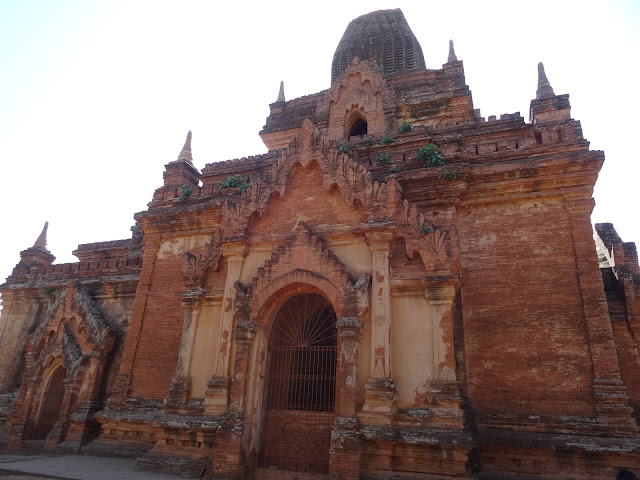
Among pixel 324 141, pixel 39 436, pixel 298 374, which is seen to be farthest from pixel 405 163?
pixel 39 436

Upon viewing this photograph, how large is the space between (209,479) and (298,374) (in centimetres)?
282

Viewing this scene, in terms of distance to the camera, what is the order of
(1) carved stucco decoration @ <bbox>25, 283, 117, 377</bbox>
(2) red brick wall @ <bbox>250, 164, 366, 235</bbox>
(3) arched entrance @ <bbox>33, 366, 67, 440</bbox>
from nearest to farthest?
1. (2) red brick wall @ <bbox>250, 164, 366, 235</bbox>
2. (1) carved stucco decoration @ <bbox>25, 283, 117, 377</bbox>
3. (3) arched entrance @ <bbox>33, 366, 67, 440</bbox>

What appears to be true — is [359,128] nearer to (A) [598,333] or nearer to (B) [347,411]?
(A) [598,333]

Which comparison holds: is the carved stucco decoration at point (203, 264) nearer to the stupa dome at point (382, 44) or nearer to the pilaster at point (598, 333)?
the pilaster at point (598, 333)

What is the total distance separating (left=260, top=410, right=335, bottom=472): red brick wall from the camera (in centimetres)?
1013

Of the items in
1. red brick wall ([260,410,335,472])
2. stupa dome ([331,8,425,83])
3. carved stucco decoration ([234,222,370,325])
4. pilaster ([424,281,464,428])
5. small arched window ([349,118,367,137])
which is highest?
stupa dome ([331,8,425,83])

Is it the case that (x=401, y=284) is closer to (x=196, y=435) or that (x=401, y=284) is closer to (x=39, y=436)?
(x=196, y=435)

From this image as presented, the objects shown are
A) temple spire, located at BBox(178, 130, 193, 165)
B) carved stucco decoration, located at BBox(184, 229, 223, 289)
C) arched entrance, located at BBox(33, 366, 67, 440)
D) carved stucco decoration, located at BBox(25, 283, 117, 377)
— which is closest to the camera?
carved stucco decoration, located at BBox(184, 229, 223, 289)

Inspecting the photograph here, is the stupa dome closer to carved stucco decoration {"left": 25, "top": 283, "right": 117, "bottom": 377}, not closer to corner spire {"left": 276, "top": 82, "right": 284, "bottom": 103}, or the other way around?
corner spire {"left": 276, "top": 82, "right": 284, "bottom": 103}

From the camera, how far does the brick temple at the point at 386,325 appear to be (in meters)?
9.54

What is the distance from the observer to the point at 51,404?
53.6 feet

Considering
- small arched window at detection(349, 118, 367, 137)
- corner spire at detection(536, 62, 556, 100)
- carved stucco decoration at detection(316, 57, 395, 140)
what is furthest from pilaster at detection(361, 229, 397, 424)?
small arched window at detection(349, 118, 367, 137)

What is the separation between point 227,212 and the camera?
12539 millimetres

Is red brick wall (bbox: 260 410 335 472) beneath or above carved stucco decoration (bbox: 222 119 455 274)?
beneath
